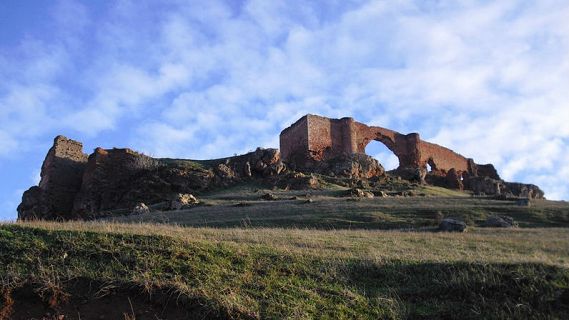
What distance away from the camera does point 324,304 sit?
7102 mm

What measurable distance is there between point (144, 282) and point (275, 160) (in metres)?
28.4

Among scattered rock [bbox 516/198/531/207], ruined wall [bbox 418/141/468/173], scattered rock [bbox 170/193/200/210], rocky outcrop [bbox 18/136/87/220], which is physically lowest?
scattered rock [bbox 516/198/531/207]

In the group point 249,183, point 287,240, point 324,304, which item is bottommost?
point 324,304

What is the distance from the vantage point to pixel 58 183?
1387 inches

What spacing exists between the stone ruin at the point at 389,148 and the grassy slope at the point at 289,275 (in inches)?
1121

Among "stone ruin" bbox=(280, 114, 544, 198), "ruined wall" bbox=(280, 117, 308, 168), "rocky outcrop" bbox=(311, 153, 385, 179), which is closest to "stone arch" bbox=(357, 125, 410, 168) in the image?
"stone ruin" bbox=(280, 114, 544, 198)

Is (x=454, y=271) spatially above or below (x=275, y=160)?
below

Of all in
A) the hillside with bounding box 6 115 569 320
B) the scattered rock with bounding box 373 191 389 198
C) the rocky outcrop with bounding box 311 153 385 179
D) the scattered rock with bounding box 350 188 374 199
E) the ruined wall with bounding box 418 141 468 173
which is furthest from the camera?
the ruined wall with bounding box 418 141 468 173

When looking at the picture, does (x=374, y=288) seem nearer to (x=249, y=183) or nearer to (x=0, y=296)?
(x=0, y=296)

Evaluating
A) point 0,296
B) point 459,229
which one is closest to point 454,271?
point 0,296

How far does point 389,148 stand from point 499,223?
1065 inches

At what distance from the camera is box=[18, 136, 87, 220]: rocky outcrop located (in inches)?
1325

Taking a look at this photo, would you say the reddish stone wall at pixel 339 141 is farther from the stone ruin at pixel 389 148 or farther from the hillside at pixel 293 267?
the hillside at pixel 293 267

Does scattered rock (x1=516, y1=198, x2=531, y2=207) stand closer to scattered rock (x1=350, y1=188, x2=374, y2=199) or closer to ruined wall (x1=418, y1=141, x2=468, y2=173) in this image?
scattered rock (x1=350, y1=188, x2=374, y2=199)
